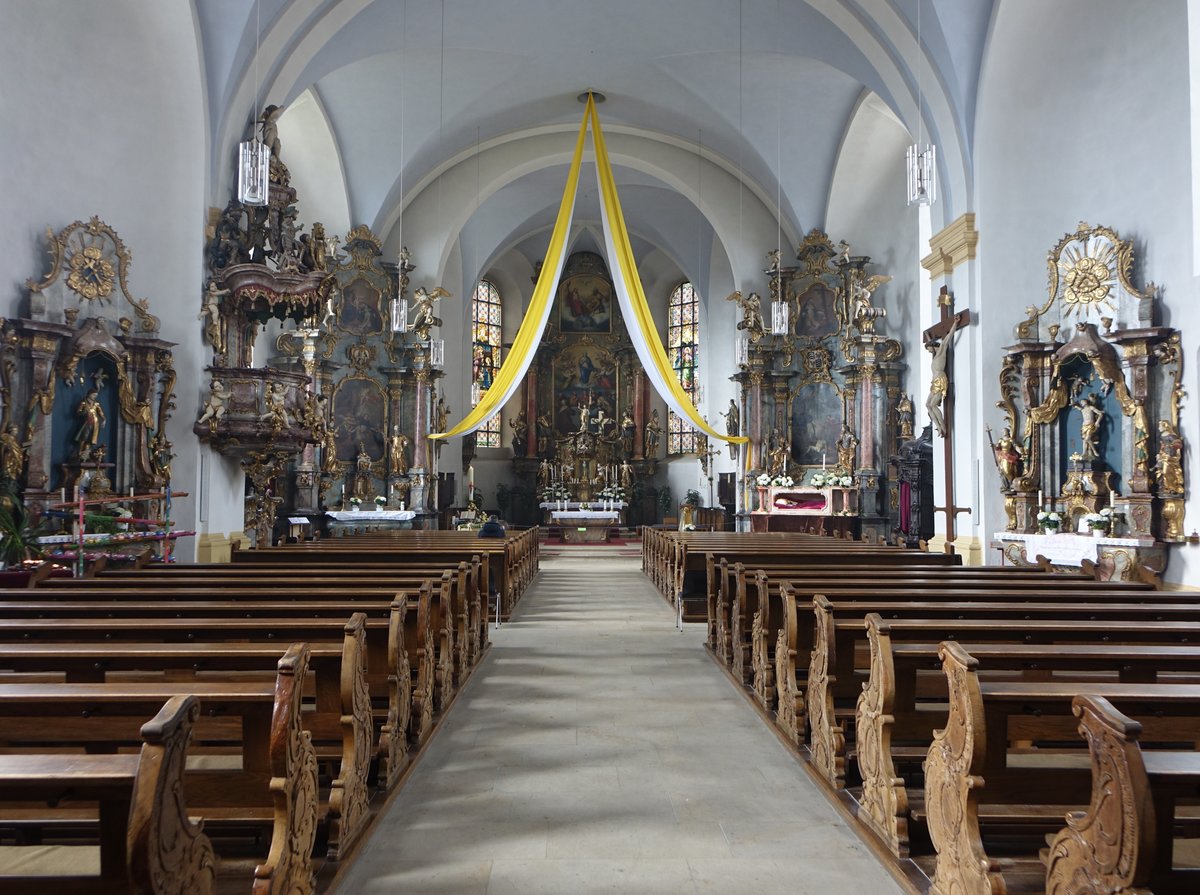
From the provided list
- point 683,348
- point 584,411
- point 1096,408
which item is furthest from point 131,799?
point 683,348

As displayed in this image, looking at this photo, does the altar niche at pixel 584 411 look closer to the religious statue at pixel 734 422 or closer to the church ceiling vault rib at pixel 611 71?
the religious statue at pixel 734 422

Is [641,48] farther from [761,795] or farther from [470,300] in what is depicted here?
[761,795]

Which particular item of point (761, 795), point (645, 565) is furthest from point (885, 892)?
point (645, 565)

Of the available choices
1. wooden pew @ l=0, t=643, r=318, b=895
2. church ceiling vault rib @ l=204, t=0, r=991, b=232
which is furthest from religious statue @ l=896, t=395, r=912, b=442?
wooden pew @ l=0, t=643, r=318, b=895

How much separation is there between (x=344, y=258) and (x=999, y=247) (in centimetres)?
1290

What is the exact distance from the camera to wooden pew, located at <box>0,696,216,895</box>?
181cm

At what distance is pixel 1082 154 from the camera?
999 cm

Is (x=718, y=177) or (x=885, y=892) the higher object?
(x=718, y=177)

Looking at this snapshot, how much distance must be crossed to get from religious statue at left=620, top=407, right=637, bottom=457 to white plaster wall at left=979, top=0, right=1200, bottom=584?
57.1 feet

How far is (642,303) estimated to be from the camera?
1309 centimetres

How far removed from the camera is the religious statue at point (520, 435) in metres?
28.0

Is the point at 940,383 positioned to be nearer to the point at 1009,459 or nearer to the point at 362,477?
the point at 1009,459

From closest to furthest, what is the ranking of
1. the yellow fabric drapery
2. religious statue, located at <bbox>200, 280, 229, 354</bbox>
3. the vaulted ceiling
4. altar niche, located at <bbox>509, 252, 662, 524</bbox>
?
religious statue, located at <bbox>200, 280, 229, 354</bbox>, the vaulted ceiling, the yellow fabric drapery, altar niche, located at <bbox>509, 252, 662, 524</bbox>

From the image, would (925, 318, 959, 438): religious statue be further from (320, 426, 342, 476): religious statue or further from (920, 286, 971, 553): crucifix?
(320, 426, 342, 476): religious statue
